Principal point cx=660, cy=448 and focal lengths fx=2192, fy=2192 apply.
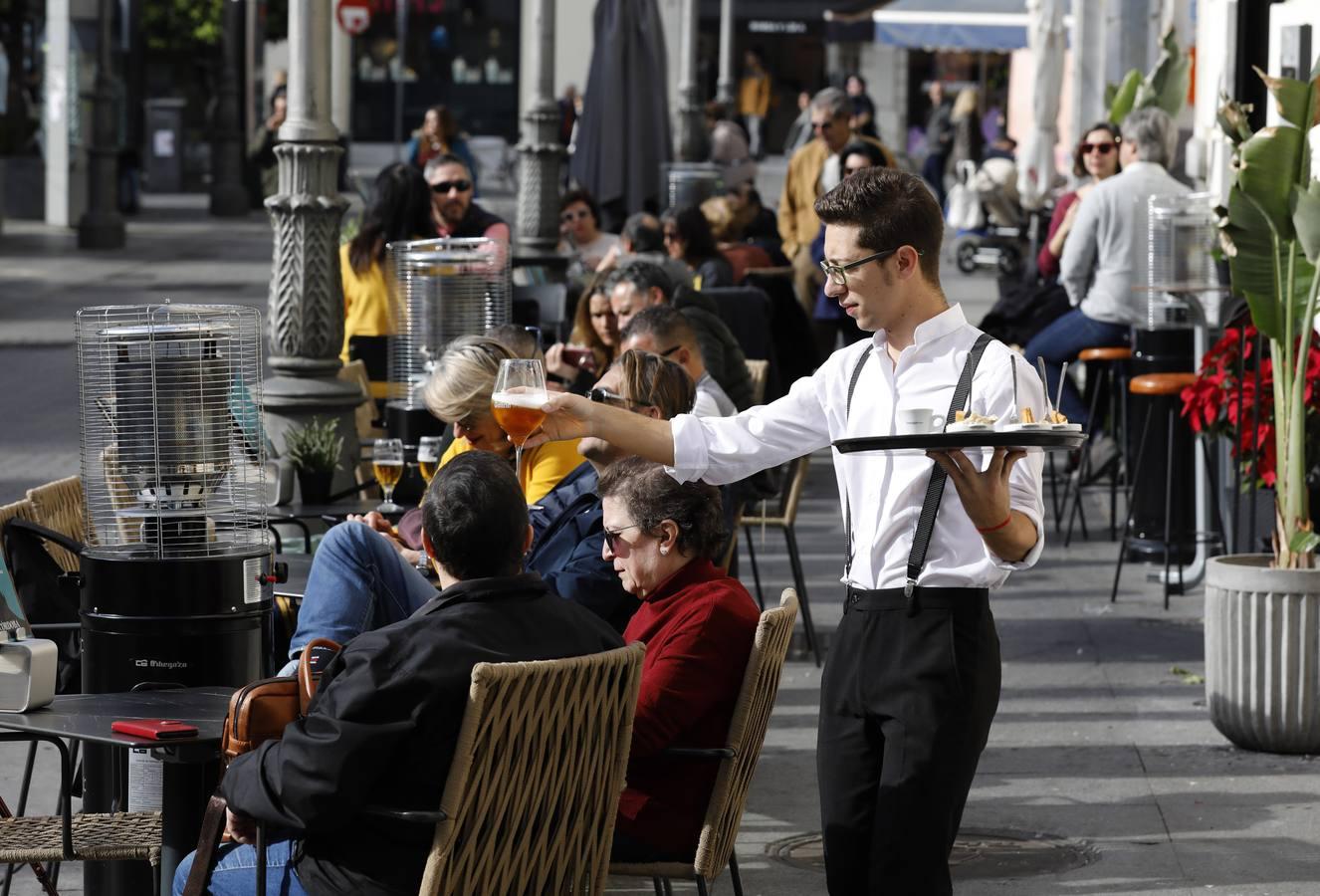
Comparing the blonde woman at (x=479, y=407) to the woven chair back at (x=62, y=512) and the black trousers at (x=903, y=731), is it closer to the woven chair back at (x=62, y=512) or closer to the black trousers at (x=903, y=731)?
the woven chair back at (x=62, y=512)

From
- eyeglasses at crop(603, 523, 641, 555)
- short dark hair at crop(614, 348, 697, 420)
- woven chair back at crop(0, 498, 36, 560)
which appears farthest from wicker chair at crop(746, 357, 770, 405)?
eyeglasses at crop(603, 523, 641, 555)

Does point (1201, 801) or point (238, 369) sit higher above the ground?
point (238, 369)

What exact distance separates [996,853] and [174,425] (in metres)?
2.54

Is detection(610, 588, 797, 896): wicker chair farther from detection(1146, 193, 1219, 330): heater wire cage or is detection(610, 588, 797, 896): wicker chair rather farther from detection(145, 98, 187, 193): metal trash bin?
detection(145, 98, 187, 193): metal trash bin

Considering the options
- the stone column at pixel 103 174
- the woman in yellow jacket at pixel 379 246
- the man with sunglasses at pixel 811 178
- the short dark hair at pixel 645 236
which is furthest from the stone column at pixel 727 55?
the woman in yellow jacket at pixel 379 246

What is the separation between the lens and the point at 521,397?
12.9ft

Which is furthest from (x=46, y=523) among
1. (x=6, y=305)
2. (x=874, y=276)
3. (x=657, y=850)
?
(x=6, y=305)

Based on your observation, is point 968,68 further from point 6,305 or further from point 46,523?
point 46,523

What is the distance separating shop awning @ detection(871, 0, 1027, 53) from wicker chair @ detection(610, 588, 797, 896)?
75.1 feet

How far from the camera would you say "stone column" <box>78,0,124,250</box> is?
28734 millimetres

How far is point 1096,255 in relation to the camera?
1120cm

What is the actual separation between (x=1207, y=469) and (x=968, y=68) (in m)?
46.6

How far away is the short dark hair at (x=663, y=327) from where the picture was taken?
23.2 ft

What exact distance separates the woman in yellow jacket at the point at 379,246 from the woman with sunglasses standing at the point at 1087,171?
3.65 meters
